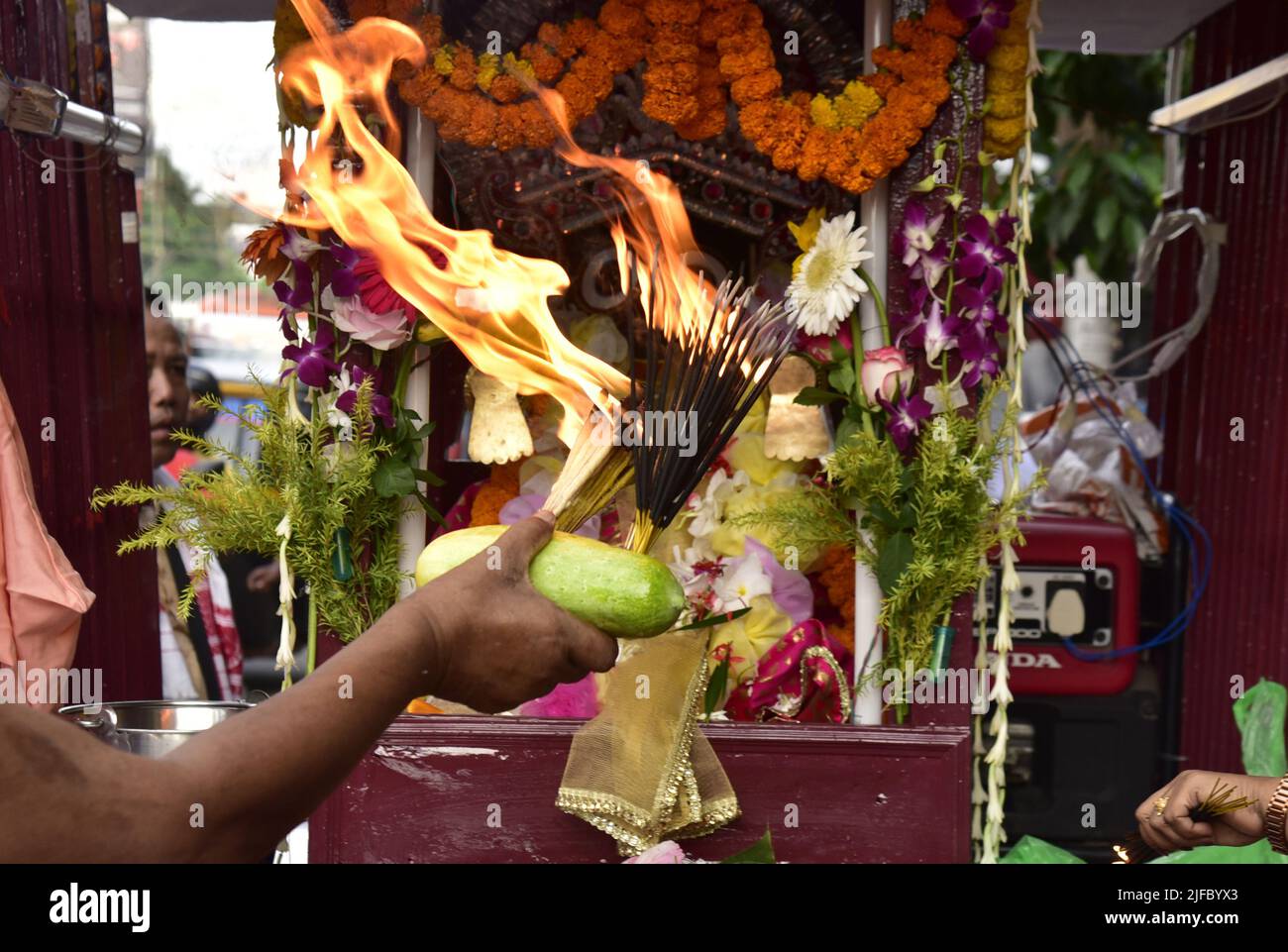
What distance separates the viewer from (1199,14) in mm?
4676

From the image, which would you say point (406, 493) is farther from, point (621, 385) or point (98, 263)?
point (98, 263)

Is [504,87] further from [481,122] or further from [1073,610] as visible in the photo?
[1073,610]

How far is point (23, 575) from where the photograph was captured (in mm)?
3117

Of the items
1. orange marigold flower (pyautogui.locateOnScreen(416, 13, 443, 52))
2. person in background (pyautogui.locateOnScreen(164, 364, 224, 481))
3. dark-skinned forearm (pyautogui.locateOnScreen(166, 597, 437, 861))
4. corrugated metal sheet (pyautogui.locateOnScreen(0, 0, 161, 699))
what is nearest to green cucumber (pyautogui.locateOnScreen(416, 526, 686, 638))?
dark-skinned forearm (pyautogui.locateOnScreen(166, 597, 437, 861))

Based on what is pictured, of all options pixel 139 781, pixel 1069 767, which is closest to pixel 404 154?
pixel 139 781

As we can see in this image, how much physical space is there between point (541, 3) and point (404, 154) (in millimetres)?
523

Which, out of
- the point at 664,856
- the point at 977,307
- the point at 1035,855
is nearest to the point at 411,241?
the point at 977,307

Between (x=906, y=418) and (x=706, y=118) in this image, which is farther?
(x=706, y=118)

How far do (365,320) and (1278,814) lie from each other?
2.24 meters

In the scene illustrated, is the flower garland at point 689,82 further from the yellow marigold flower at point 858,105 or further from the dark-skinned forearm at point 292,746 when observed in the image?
the dark-skinned forearm at point 292,746

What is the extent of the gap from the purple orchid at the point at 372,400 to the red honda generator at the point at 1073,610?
7.07ft

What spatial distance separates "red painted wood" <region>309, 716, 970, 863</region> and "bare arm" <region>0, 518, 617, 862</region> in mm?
1429

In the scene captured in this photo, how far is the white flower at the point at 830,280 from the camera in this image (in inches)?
123
